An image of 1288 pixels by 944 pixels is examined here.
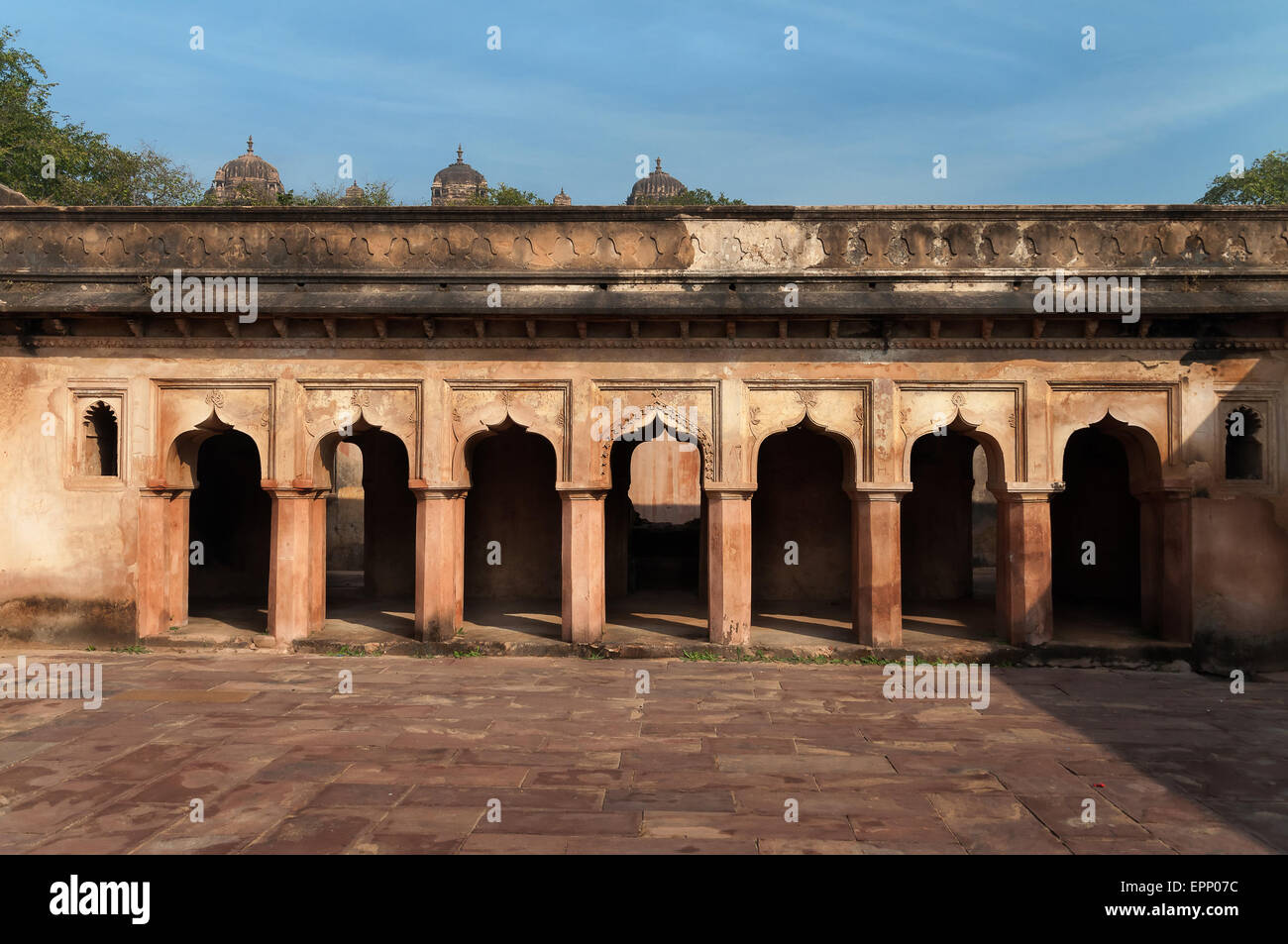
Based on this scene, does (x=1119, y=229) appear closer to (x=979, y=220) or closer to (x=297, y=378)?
(x=979, y=220)

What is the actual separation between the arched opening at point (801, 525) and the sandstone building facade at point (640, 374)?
3194 millimetres

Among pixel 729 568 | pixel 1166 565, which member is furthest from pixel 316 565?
pixel 1166 565

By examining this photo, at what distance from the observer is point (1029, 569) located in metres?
10.5

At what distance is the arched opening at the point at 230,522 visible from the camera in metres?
14.8

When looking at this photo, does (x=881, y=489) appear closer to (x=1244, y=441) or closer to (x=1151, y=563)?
(x=1151, y=563)

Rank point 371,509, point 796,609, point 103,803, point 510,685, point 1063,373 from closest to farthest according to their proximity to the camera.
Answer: point 103,803
point 510,685
point 1063,373
point 796,609
point 371,509

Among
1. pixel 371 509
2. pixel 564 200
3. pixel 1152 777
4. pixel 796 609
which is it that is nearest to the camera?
pixel 1152 777

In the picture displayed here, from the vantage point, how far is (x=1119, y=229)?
35.1 feet

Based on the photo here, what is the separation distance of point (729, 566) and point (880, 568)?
1.84 m

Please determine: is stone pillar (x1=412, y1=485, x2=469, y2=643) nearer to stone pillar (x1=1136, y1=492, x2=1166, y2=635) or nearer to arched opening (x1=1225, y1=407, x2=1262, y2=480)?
stone pillar (x1=1136, y1=492, x2=1166, y2=635)

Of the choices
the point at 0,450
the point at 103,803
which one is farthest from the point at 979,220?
the point at 0,450

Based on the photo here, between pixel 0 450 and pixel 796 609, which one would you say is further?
pixel 796 609

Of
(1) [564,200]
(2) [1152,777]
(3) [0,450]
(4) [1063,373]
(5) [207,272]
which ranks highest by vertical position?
(1) [564,200]

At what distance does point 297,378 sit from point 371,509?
4.22m
